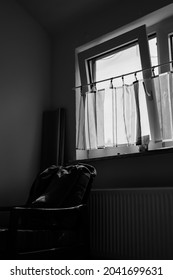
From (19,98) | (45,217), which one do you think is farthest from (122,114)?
(45,217)

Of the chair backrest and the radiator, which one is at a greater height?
the chair backrest

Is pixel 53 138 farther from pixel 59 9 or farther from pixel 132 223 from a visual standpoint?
pixel 59 9

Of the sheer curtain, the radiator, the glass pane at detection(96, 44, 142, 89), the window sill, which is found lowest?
the radiator

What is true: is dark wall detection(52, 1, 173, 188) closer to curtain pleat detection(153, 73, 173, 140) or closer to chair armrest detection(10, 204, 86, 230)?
curtain pleat detection(153, 73, 173, 140)

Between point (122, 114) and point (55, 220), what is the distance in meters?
1.16

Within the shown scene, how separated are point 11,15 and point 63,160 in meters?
1.62

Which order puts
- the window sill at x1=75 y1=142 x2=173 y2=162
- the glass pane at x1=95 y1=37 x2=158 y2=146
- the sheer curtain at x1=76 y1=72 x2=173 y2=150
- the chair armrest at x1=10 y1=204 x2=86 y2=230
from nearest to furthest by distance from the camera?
the chair armrest at x1=10 y1=204 x2=86 y2=230 < the window sill at x1=75 y1=142 x2=173 y2=162 < the sheer curtain at x1=76 y1=72 x2=173 y2=150 < the glass pane at x1=95 y1=37 x2=158 y2=146

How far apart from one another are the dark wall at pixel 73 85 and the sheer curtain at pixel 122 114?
0.17m

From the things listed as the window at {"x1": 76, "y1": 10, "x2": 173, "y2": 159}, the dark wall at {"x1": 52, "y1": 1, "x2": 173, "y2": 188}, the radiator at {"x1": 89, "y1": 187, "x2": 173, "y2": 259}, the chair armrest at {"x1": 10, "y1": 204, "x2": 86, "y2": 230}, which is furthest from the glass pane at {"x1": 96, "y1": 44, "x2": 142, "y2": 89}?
the chair armrest at {"x1": 10, "y1": 204, "x2": 86, "y2": 230}

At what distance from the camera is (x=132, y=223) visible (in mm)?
2139

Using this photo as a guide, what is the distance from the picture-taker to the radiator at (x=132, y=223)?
78.2 inches

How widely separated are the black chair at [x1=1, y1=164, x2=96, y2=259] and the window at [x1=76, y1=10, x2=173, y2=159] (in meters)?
0.51

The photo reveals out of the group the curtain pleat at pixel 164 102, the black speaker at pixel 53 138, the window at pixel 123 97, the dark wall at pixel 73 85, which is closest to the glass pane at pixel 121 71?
the window at pixel 123 97

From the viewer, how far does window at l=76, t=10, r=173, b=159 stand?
236cm
